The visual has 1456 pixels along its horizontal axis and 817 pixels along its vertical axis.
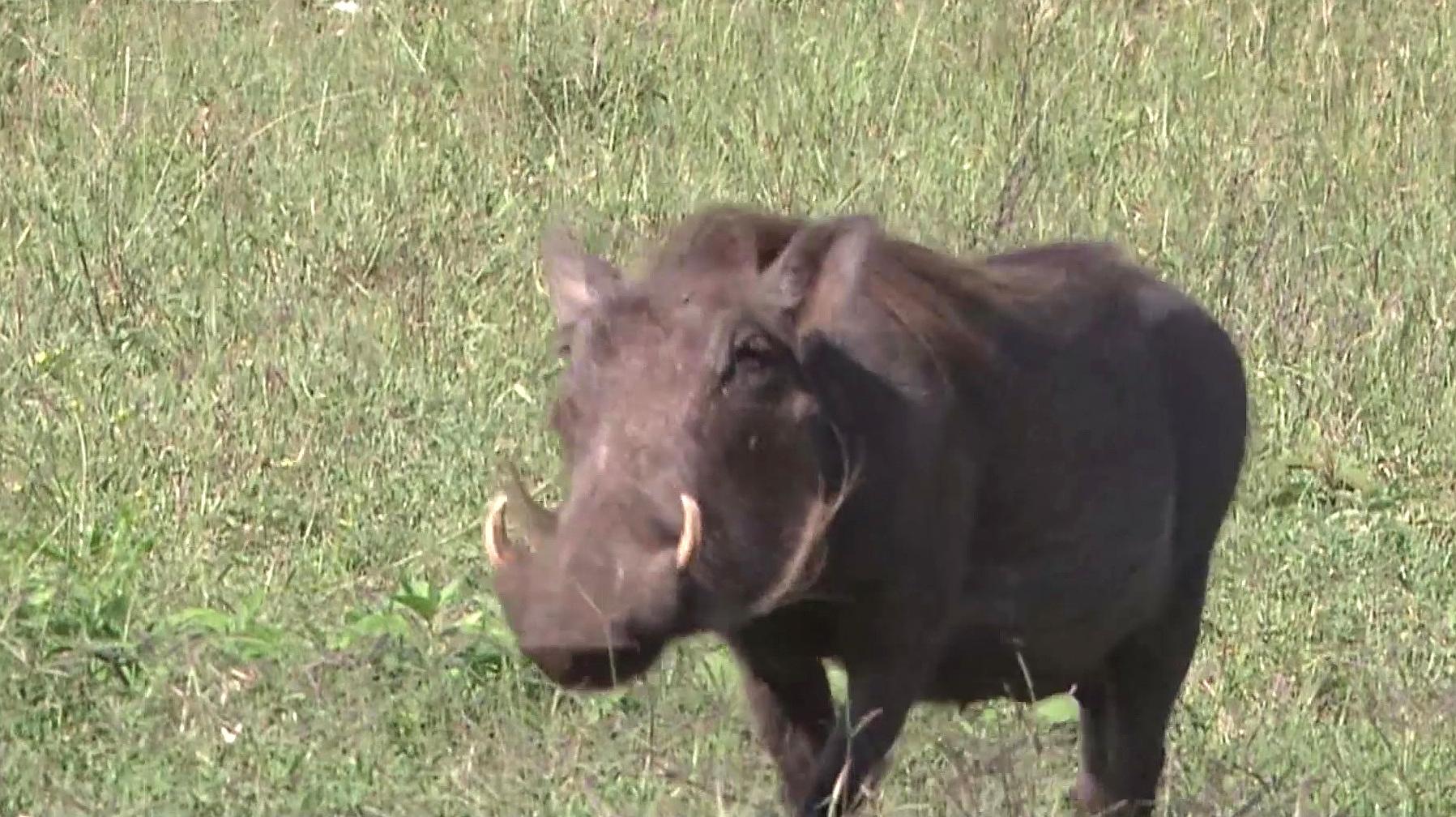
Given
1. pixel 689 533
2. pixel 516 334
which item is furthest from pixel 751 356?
pixel 516 334

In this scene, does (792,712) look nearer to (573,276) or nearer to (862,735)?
(862,735)

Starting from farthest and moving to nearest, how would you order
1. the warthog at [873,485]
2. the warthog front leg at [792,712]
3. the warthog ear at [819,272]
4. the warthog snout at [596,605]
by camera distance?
the warthog front leg at [792,712]
the warthog ear at [819,272]
the warthog at [873,485]
the warthog snout at [596,605]

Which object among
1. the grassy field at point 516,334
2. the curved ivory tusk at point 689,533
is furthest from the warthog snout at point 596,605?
the grassy field at point 516,334

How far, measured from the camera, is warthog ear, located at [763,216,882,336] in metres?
3.79

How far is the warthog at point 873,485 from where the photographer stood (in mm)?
3523

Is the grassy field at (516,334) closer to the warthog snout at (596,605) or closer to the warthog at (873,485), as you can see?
the warthog at (873,485)

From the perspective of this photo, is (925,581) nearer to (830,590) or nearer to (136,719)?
(830,590)

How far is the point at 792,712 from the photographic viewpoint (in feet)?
13.5

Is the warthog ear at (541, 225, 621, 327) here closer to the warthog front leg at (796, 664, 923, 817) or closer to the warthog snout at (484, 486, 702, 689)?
the warthog snout at (484, 486, 702, 689)

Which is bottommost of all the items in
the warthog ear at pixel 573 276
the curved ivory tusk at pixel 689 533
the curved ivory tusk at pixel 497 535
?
the curved ivory tusk at pixel 497 535

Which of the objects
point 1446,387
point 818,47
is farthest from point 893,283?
point 818,47

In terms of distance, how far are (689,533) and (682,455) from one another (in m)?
0.16

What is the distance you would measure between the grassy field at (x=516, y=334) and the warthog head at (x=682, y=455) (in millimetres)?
390

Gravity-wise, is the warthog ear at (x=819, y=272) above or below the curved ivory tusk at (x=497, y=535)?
above
